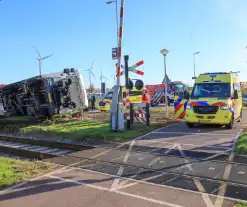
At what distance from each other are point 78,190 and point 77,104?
10118mm

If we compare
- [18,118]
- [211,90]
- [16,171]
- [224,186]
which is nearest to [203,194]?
[224,186]

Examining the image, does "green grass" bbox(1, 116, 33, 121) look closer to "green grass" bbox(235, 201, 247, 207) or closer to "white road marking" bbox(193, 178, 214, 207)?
"white road marking" bbox(193, 178, 214, 207)

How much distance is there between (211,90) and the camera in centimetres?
1245

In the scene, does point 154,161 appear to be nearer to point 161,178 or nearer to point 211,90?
point 161,178

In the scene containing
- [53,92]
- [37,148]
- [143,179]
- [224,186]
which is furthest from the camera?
[53,92]

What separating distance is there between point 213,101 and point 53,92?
7553 millimetres

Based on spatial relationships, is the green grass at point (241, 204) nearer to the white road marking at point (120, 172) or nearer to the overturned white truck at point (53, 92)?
the white road marking at point (120, 172)

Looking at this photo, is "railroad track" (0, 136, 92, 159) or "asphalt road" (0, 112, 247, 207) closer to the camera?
"asphalt road" (0, 112, 247, 207)

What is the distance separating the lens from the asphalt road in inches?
181

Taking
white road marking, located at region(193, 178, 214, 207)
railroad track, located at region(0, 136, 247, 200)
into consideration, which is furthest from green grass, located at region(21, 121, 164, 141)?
white road marking, located at region(193, 178, 214, 207)

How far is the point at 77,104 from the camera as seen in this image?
1499 cm

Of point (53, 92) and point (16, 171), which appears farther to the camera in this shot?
point (53, 92)

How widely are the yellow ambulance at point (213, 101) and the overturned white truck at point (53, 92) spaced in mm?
5834

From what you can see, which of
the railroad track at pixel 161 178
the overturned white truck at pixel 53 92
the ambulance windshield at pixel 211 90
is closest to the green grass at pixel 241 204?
the railroad track at pixel 161 178
